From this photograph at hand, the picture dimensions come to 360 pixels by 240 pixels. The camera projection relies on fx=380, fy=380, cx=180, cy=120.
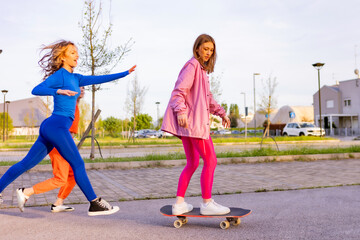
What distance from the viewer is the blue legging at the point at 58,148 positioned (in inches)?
145

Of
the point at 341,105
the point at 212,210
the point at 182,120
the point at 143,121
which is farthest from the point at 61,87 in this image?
the point at 143,121

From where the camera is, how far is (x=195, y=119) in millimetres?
3623

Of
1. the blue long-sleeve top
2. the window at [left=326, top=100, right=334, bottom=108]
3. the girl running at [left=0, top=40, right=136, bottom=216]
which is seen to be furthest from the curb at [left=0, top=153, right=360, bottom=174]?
the window at [left=326, top=100, right=334, bottom=108]

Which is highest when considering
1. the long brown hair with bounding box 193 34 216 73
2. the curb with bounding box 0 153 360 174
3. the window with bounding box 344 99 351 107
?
the window with bounding box 344 99 351 107

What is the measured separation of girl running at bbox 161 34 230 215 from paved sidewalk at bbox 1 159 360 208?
82.5 inches

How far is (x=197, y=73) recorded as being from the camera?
12.3ft

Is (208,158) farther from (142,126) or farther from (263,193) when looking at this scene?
(142,126)

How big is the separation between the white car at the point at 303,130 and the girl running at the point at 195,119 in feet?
109

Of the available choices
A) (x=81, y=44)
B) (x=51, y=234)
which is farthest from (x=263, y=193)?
(x=81, y=44)

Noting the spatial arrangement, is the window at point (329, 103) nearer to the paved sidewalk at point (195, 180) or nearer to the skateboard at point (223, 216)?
the paved sidewalk at point (195, 180)

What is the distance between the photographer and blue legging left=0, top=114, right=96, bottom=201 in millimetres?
3691

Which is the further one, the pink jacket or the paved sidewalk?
the paved sidewalk

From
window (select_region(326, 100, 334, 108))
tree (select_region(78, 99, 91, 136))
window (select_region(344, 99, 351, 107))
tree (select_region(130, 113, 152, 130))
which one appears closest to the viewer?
tree (select_region(78, 99, 91, 136))

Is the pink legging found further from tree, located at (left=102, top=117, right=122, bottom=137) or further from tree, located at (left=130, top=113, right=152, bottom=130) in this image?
tree, located at (left=130, top=113, right=152, bottom=130)
